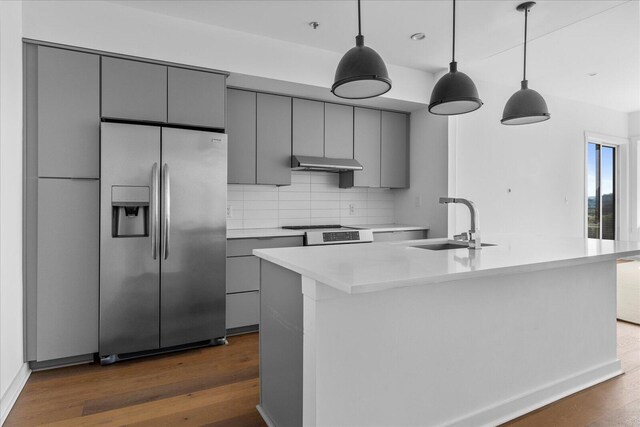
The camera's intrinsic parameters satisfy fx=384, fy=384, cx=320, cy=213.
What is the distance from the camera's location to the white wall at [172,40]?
2.66 meters

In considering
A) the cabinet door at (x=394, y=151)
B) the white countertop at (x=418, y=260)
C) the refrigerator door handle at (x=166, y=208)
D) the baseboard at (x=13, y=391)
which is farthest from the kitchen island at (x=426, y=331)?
the cabinet door at (x=394, y=151)

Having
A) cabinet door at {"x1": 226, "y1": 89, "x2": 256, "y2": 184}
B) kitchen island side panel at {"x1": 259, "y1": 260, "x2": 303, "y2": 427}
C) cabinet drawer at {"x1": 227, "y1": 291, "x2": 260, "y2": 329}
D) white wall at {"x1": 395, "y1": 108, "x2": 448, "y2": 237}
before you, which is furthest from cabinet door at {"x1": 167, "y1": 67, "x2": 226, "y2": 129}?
white wall at {"x1": 395, "y1": 108, "x2": 448, "y2": 237}

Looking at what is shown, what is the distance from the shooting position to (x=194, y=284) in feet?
10.0

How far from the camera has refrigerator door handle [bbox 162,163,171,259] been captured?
111 inches

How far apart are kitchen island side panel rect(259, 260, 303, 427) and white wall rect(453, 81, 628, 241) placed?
112 inches

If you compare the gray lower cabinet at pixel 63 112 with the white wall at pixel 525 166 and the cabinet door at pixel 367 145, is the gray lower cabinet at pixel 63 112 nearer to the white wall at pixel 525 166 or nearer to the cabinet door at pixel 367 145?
the cabinet door at pixel 367 145

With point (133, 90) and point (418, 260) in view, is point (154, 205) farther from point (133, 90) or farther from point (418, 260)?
point (418, 260)

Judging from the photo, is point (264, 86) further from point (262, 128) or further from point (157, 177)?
point (157, 177)

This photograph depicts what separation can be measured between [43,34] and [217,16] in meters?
1.19

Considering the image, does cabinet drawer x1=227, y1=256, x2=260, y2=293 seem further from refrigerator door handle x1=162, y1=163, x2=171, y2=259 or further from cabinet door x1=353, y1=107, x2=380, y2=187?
cabinet door x1=353, y1=107, x2=380, y2=187

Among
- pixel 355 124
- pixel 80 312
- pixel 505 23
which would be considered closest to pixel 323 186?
pixel 355 124

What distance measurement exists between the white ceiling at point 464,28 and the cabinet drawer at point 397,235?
A: 1.77 meters

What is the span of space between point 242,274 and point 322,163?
137 centimetres

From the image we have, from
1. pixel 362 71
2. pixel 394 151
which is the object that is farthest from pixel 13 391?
pixel 394 151
